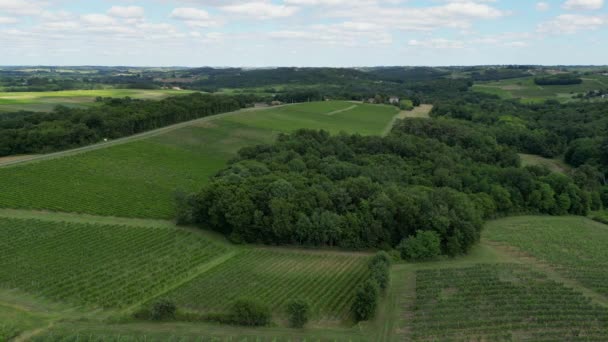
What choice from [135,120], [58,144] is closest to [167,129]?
[135,120]

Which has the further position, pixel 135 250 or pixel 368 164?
pixel 368 164

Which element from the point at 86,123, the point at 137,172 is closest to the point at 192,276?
the point at 137,172

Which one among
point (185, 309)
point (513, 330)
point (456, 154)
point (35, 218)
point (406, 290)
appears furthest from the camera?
point (456, 154)

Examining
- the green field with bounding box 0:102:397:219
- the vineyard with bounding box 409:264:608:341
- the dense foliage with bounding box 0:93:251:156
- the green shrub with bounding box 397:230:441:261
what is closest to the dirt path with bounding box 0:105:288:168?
the dense foliage with bounding box 0:93:251:156

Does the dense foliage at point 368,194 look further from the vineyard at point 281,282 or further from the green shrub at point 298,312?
the green shrub at point 298,312

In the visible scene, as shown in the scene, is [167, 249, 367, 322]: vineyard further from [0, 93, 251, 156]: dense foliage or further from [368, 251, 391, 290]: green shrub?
[0, 93, 251, 156]: dense foliage

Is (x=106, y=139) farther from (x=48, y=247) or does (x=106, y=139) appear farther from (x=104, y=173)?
(x=48, y=247)
